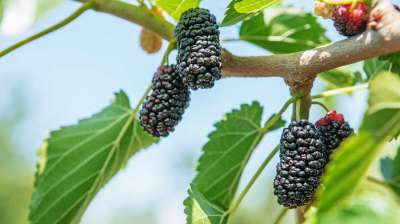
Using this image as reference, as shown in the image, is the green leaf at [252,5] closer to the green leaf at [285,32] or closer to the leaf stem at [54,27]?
the leaf stem at [54,27]

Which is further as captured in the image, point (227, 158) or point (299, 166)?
point (227, 158)

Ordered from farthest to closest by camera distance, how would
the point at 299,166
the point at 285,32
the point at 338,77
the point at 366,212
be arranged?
the point at 285,32 → the point at 338,77 → the point at 299,166 → the point at 366,212

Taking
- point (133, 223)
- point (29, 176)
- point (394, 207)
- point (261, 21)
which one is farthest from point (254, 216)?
point (394, 207)

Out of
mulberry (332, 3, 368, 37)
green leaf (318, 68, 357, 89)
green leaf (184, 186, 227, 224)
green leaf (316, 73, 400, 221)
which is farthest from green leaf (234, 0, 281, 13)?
green leaf (318, 68, 357, 89)

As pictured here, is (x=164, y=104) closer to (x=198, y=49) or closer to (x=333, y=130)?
(x=198, y=49)

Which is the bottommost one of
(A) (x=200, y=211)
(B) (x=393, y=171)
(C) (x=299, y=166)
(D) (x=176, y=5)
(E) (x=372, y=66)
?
(A) (x=200, y=211)

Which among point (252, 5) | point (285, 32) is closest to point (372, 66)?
point (285, 32)

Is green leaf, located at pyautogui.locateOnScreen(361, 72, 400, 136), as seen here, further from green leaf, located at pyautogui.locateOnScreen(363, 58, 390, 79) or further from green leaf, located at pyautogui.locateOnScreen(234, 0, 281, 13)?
green leaf, located at pyautogui.locateOnScreen(363, 58, 390, 79)
